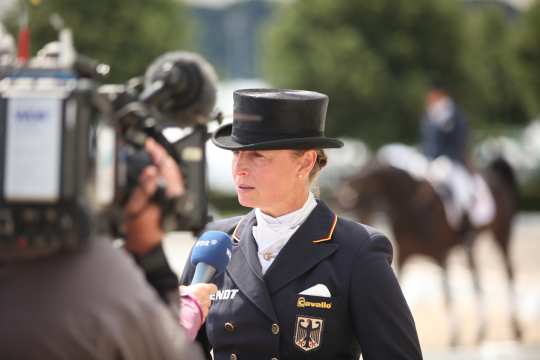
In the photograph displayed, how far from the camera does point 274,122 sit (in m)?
3.21

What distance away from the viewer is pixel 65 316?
82.4 inches

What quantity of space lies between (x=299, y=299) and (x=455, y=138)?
9.91 m

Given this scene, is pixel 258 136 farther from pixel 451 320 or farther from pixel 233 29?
pixel 233 29

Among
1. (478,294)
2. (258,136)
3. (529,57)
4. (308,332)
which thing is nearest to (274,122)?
(258,136)

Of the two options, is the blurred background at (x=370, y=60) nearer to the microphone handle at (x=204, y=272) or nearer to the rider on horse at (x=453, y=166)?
the rider on horse at (x=453, y=166)

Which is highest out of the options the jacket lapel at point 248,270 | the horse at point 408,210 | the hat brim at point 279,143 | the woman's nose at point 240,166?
the hat brim at point 279,143

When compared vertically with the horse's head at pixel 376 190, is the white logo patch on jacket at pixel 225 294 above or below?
above

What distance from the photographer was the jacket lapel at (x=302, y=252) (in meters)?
3.23

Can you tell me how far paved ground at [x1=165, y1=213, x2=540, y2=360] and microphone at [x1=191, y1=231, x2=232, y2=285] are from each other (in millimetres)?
7010

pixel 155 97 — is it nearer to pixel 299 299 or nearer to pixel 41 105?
pixel 41 105

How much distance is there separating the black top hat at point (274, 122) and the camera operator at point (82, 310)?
1.07m

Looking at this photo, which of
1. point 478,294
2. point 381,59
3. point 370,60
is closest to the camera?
point 478,294

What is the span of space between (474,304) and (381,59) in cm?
2017

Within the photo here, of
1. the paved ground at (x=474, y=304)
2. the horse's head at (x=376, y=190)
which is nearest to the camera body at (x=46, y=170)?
the paved ground at (x=474, y=304)
